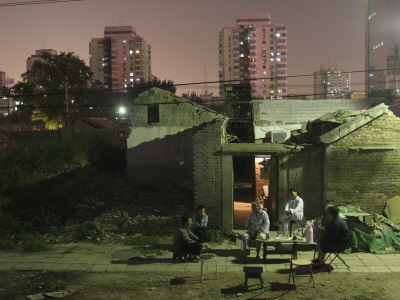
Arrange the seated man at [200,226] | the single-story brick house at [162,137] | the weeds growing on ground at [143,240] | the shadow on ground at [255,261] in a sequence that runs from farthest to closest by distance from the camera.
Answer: the single-story brick house at [162,137] → the weeds growing on ground at [143,240] → the seated man at [200,226] → the shadow on ground at [255,261]

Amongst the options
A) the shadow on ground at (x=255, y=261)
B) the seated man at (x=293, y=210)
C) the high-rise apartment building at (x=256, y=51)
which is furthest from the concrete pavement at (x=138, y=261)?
the high-rise apartment building at (x=256, y=51)

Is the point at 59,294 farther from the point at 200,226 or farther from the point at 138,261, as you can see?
the point at 200,226

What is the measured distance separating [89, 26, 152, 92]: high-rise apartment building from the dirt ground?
394ft

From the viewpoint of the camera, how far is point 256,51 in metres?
121

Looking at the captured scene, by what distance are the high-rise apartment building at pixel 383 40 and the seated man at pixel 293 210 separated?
340ft

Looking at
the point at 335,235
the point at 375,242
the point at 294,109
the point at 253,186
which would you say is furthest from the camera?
the point at 294,109

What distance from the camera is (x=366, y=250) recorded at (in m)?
10.4

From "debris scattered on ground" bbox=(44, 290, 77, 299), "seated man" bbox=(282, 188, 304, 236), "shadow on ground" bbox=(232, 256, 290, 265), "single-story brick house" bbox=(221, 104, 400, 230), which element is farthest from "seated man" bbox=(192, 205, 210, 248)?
"debris scattered on ground" bbox=(44, 290, 77, 299)

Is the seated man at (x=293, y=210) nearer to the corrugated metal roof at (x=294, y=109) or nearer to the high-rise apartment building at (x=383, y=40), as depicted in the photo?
the corrugated metal roof at (x=294, y=109)

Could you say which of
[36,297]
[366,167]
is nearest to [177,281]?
[36,297]

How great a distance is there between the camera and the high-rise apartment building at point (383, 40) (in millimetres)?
107000

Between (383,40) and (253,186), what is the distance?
109159mm

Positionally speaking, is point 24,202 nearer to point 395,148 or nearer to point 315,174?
point 315,174

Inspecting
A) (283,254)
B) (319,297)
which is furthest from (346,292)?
(283,254)
